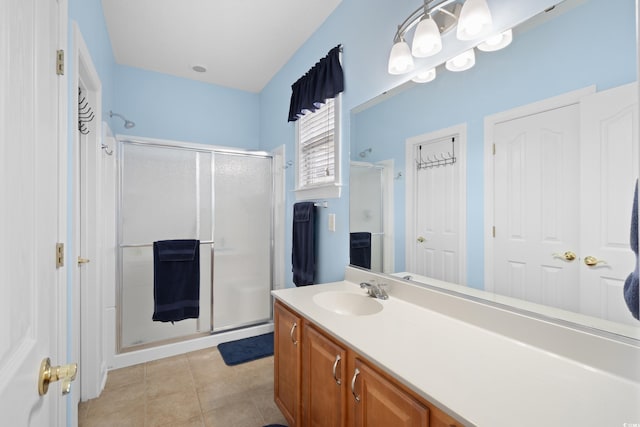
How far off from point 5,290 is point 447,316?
1.39m

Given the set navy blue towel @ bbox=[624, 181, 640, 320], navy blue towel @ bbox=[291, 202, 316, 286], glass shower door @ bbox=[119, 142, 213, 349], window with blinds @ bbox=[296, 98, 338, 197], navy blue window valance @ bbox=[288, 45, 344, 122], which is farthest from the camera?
glass shower door @ bbox=[119, 142, 213, 349]

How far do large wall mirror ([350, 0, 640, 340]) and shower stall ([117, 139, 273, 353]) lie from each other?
72.9 inches

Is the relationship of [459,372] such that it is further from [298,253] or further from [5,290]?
[298,253]

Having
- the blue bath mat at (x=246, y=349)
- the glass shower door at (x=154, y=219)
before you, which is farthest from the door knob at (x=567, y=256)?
the glass shower door at (x=154, y=219)

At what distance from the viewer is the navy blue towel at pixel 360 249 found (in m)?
1.84

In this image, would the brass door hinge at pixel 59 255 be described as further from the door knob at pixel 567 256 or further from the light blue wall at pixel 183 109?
the light blue wall at pixel 183 109

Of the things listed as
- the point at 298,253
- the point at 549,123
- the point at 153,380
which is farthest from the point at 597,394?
the point at 153,380

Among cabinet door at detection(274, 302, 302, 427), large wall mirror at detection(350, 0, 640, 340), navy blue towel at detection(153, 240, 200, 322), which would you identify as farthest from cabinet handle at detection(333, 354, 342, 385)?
navy blue towel at detection(153, 240, 200, 322)

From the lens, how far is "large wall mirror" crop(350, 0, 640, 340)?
849mm

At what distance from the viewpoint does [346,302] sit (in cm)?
171

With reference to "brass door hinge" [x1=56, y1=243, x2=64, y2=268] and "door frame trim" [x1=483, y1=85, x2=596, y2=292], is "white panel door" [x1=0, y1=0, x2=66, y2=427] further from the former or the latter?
"door frame trim" [x1=483, y1=85, x2=596, y2=292]

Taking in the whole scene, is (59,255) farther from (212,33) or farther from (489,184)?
(212,33)

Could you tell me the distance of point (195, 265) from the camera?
8.72 feet

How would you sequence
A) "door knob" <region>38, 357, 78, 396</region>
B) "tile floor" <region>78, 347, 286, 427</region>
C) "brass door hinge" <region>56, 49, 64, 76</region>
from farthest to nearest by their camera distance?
"tile floor" <region>78, 347, 286, 427</region>
"brass door hinge" <region>56, 49, 64, 76</region>
"door knob" <region>38, 357, 78, 396</region>
